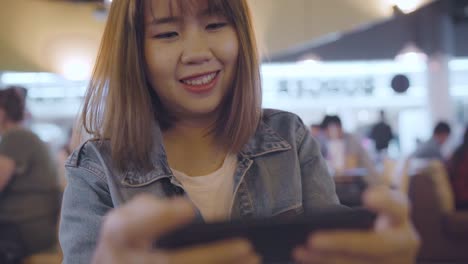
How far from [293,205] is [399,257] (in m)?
0.30

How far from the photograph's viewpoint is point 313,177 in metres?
0.79

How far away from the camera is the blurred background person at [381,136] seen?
4730mm

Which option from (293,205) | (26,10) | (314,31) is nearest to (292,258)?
(293,205)

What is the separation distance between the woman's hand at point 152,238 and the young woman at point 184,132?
10.0 inches

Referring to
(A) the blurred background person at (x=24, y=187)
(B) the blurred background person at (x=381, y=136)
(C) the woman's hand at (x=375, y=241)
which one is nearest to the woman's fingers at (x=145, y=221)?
(C) the woman's hand at (x=375, y=241)

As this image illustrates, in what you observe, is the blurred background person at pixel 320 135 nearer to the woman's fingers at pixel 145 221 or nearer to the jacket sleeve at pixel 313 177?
the jacket sleeve at pixel 313 177

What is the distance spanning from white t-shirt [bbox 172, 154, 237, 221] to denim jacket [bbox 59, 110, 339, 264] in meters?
0.02

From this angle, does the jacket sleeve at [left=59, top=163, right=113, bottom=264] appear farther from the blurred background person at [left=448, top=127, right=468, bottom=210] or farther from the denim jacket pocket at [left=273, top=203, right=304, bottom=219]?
the blurred background person at [left=448, top=127, right=468, bottom=210]

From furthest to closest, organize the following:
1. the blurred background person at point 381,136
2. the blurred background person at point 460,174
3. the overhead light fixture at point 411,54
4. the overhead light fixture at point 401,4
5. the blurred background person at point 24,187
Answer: the overhead light fixture at point 411,54
the blurred background person at point 381,136
the blurred background person at point 460,174
the blurred background person at point 24,187
the overhead light fixture at point 401,4

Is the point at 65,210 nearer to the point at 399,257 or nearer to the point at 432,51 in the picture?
the point at 399,257

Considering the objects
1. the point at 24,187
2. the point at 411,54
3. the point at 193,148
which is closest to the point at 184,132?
the point at 193,148

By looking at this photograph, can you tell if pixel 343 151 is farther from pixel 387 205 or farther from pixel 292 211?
pixel 387 205

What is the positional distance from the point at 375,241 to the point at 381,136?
446cm

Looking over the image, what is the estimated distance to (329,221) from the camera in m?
0.44
